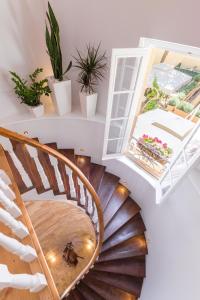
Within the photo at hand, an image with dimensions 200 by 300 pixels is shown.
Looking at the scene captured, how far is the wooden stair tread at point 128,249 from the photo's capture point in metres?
3.40

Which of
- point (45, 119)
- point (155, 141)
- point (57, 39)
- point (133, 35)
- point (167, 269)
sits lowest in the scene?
point (167, 269)

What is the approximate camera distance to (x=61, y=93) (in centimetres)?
319

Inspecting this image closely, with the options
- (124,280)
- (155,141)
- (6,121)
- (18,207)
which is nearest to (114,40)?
(155,141)

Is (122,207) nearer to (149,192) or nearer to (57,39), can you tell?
(149,192)

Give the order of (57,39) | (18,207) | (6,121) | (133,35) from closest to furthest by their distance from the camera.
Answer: (18,207)
(133,35)
(57,39)
(6,121)

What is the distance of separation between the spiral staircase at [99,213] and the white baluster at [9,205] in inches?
25.7

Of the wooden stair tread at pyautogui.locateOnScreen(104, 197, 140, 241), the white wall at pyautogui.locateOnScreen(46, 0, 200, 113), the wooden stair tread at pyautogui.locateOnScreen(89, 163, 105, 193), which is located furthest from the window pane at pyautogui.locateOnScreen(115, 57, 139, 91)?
the wooden stair tread at pyautogui.locateOnScreen(104, 197, 140, 241)

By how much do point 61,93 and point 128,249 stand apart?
301 centimetres

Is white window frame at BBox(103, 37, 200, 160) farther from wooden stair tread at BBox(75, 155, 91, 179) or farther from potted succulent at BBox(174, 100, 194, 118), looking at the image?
potted succulent at BBox(174, 100, 194, 118)

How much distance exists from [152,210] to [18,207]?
2.33 metres

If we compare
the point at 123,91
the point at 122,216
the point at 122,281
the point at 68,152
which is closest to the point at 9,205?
the point at 123,91

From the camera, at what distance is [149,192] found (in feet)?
10.8

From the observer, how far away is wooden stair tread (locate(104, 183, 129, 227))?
3.55 m

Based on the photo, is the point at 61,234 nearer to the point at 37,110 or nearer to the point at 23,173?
the point at 23,173
